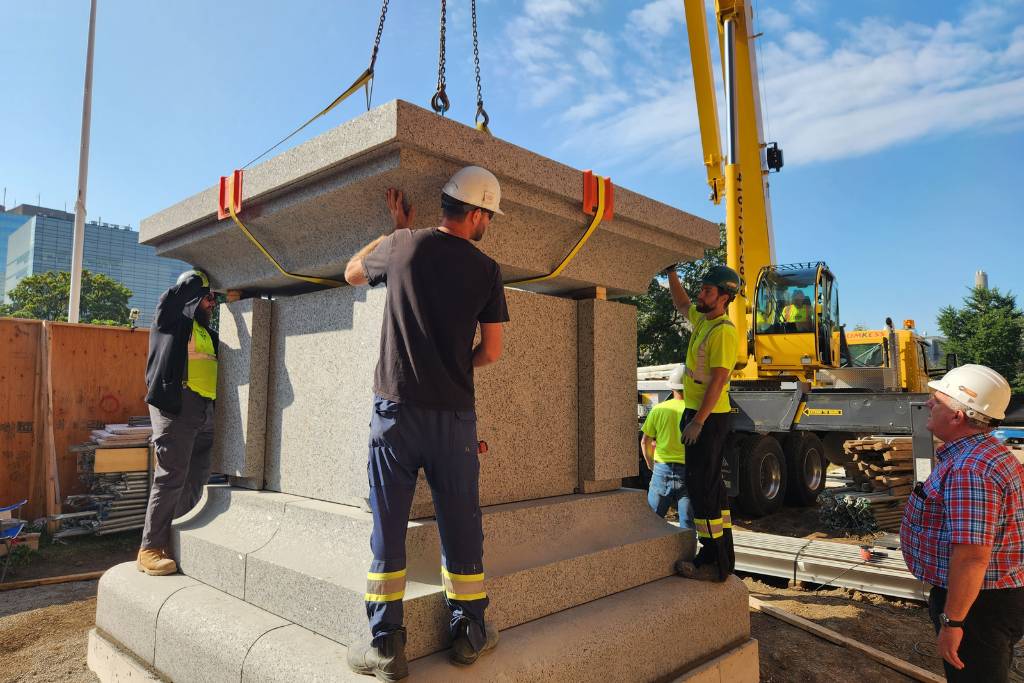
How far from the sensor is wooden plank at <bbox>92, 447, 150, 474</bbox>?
7230mm

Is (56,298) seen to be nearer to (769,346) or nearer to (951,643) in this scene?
(769,346)

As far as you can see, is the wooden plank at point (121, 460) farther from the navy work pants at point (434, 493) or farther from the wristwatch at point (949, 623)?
the wristwatch at point (949, 623)

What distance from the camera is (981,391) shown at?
250 cm

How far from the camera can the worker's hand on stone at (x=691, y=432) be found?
3658 mm

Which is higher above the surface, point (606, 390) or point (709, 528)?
point (606, 390)

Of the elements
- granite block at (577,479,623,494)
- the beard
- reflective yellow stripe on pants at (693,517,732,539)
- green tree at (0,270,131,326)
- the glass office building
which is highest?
the glass office building

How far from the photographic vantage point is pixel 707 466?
368 cm

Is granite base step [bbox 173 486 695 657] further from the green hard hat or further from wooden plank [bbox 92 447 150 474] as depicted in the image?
wooden plank [bbox 92 447 150 474]

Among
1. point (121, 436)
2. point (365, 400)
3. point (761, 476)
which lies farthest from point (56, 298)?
point (365, 400)

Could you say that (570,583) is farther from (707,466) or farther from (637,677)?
(707,466)

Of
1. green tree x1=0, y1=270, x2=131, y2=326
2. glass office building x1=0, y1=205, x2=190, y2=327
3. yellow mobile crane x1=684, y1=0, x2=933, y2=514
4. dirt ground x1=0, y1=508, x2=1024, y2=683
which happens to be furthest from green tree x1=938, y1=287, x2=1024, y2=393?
glass office building x1=0, y1=205, x2=190, y2=327

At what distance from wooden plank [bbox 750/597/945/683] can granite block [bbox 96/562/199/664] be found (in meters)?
4.08

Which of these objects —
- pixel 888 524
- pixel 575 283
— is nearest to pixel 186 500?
pixel 575 283

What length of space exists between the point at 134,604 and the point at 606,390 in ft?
8.34
